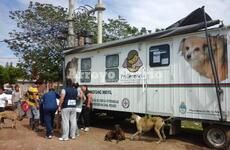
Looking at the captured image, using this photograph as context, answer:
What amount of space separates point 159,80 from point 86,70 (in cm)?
398

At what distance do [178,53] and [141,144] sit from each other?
8.94ft

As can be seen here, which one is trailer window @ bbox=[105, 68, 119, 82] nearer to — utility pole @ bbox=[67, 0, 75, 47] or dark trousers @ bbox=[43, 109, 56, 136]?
dark trousers @ bbox=[43, 109, 56, 136]

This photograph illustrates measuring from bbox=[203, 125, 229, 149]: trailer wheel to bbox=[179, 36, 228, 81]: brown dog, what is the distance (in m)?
1.32

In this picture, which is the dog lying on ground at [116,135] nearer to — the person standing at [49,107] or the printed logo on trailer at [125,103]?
the printed logo on trailer at [125,103]

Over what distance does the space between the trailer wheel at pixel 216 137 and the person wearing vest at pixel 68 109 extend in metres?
3.86

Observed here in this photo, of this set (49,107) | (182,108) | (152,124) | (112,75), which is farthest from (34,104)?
(182,108)

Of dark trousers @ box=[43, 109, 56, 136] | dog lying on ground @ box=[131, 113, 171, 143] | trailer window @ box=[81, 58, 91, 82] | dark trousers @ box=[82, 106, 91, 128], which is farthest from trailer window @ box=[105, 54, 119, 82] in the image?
dark trousers @ box=[43, 109, 56, 136]

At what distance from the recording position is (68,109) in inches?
434

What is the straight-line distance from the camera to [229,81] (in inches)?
364

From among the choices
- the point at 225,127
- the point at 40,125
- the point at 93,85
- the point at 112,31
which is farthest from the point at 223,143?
the point at 112,31

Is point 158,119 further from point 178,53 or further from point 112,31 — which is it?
point 112,31

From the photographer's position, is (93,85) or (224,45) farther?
(93,85)

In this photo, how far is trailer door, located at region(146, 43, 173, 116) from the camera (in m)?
10.7

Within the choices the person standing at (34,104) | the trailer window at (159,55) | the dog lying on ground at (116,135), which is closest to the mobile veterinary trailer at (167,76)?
the trailer window at (159,55)
